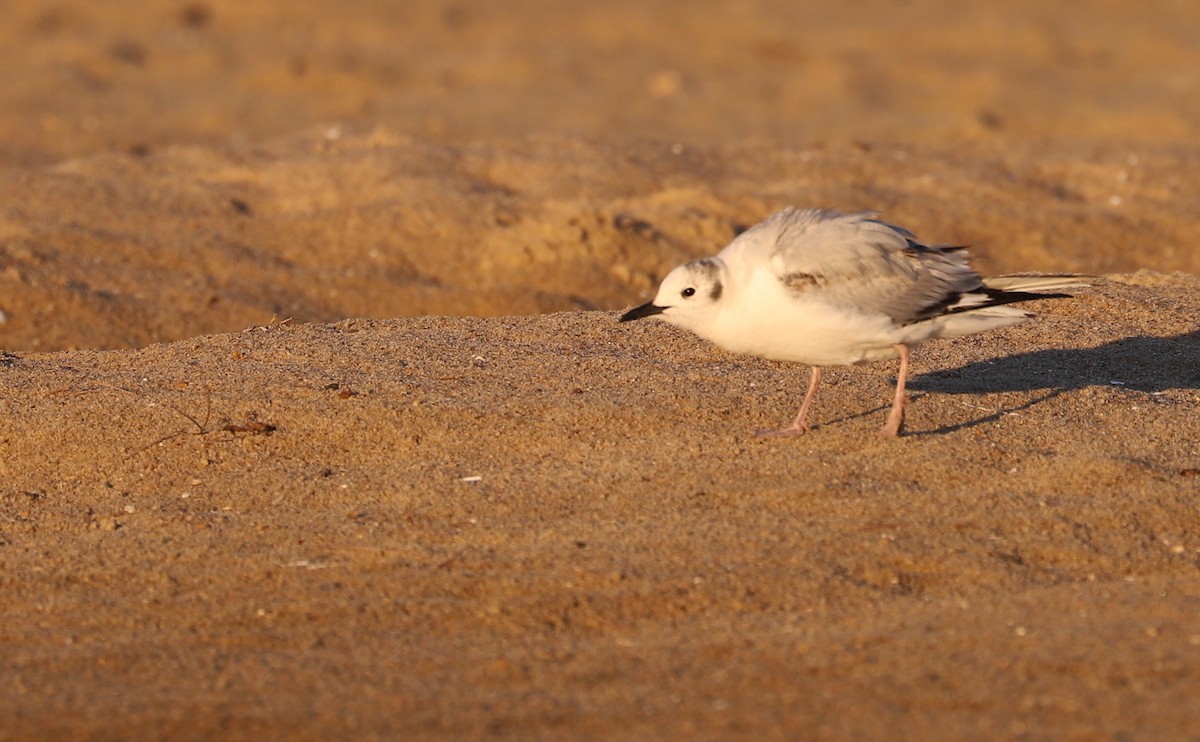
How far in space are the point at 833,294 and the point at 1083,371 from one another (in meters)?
1.83

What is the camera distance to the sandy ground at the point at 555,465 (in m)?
4.06

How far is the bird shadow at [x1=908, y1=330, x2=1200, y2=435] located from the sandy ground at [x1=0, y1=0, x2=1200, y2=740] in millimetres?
32

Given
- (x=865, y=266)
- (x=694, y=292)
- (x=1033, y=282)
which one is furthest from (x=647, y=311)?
(x=1033, y=282)

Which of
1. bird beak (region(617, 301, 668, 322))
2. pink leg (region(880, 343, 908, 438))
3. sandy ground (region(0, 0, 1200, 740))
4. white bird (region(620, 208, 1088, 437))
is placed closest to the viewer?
sandy ground (region(0, 0, 1200, 740))

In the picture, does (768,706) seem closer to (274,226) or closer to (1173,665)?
(1173,665)

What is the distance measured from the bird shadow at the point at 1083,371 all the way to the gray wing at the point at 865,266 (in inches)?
26.3

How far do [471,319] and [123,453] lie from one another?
2276 mm

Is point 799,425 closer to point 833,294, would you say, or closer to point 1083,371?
point 833,294

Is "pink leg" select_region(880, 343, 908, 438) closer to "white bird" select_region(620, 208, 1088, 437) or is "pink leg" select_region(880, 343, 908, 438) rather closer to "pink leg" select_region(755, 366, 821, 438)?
"white bird" select_region(620, 208, 1088, 437)

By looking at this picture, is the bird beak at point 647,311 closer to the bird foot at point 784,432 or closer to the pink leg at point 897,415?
the bird foot at point 784,432

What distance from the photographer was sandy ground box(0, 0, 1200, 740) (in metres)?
4.06

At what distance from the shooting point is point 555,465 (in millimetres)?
5656

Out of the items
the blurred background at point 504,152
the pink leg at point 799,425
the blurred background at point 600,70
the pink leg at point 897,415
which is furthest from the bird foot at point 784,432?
the blurred background at point 600,70

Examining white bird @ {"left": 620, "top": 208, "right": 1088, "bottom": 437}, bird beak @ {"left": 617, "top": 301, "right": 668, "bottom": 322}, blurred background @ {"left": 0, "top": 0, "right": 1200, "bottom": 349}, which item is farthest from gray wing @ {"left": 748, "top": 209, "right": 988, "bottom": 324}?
blurred background @ {"left": 0, "top": 0, "right": 1200, "bottom": 349}
